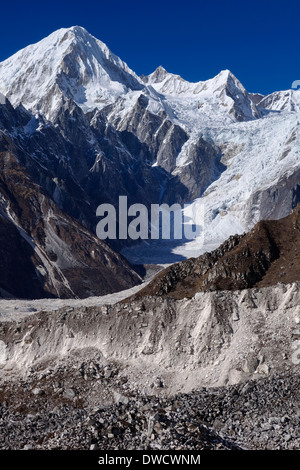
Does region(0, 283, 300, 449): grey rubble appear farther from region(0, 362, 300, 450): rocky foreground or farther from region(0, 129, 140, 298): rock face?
region(0, 129, 140, 298): rock face

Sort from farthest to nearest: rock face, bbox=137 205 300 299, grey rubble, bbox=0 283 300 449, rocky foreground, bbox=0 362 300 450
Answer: rock face, bbox=137 205 300 299 < grey rubble, bbox=0 283 300 449 < rocky foreground, bbox=0 362 300 450

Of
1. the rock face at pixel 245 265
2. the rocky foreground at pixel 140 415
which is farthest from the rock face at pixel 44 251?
the rocky foreground at pixel 140 415

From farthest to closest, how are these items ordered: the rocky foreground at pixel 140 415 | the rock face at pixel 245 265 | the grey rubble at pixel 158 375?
1. the rock face at pixel 245 265
2. the grey rubble at pixel 158 375
3. the rocky foreground at pixel 140 415

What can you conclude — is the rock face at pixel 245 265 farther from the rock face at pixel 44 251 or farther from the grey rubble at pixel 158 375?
the rock face at pixel 44 251

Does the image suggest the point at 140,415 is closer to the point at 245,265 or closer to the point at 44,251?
the point at 245,265

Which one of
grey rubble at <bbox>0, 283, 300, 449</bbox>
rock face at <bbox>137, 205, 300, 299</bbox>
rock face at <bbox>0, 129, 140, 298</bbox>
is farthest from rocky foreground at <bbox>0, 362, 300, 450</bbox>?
rock face at <bbox>0, 129, 140, 298</bbox>

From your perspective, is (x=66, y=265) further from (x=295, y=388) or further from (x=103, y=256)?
(x=295, y=388)

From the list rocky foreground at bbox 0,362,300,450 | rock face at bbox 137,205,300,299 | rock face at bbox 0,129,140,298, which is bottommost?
rocky foreground at bbox 0,362,300,450
